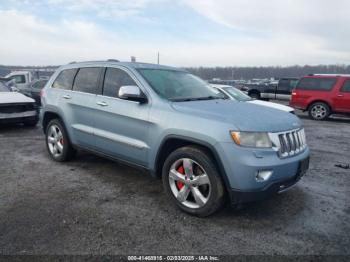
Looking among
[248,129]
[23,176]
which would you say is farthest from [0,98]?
[248,129]

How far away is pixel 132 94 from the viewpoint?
11.9 ft

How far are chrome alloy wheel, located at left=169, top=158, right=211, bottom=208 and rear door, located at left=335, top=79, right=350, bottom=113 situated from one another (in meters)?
10.3

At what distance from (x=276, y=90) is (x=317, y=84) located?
4.39 m

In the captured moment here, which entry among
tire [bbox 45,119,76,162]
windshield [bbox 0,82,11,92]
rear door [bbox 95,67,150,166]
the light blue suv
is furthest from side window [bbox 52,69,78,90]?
windshield [bbox 0,82,11,92]

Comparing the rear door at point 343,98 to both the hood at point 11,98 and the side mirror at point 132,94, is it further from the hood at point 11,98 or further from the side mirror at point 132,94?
the hood at point 11,98

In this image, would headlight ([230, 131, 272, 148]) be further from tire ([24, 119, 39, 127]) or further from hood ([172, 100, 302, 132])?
tire ([24, 119, 39, 127])

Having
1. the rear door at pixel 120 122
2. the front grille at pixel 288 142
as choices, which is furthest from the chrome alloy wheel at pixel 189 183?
the front grille at pixel 288 142

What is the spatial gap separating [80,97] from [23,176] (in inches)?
61.6

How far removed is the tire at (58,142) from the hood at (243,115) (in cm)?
254

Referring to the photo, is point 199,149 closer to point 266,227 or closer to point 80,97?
point 266,227

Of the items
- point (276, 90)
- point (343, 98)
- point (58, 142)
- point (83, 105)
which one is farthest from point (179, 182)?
point (276, 90)

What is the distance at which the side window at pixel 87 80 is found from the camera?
4.57m

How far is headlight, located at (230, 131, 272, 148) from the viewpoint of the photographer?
298 centimetres

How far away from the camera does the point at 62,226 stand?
3.10 m
